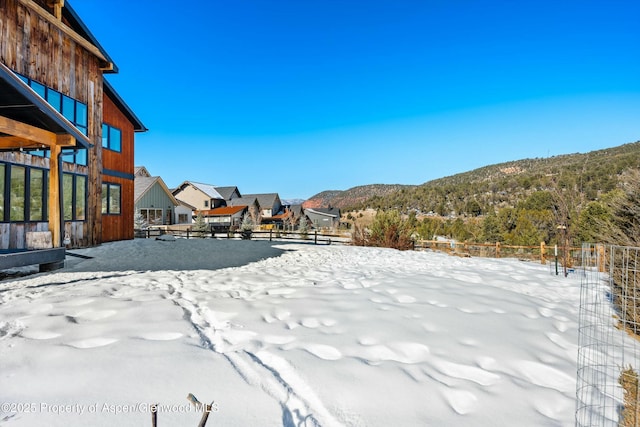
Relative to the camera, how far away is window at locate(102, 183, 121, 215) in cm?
1356

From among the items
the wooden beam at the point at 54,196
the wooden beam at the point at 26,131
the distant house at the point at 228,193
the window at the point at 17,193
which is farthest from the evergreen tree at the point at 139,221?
the distant house at the point at 228,193

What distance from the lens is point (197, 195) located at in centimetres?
4909

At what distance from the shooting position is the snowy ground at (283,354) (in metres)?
2.53

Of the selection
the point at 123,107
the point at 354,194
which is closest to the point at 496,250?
→ the point at 123,107

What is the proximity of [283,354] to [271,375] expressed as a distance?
42cm

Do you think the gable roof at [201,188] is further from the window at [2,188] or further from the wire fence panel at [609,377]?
the wire fence panel at [609,377]

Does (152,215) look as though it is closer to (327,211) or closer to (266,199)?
(266,199)

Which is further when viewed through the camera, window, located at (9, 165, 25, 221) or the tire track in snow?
window, located at (9, 165, 25, 221)

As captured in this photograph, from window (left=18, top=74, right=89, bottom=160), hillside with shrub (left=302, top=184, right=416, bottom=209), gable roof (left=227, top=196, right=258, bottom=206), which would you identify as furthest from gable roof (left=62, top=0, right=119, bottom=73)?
hillside with shrub (left=302, top=184, right=416, bottom=209)

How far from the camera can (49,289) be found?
18.9ft

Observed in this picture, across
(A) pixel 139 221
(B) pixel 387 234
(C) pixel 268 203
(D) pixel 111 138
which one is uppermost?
(D) pixel 111 138

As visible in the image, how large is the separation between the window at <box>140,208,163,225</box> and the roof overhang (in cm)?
2365

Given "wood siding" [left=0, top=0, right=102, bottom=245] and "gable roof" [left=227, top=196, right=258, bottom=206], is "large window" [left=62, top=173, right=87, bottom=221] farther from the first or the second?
"gable roof" [left=227, top=196, right=258, bottom=206]

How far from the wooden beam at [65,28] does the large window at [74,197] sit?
15.8 ft
